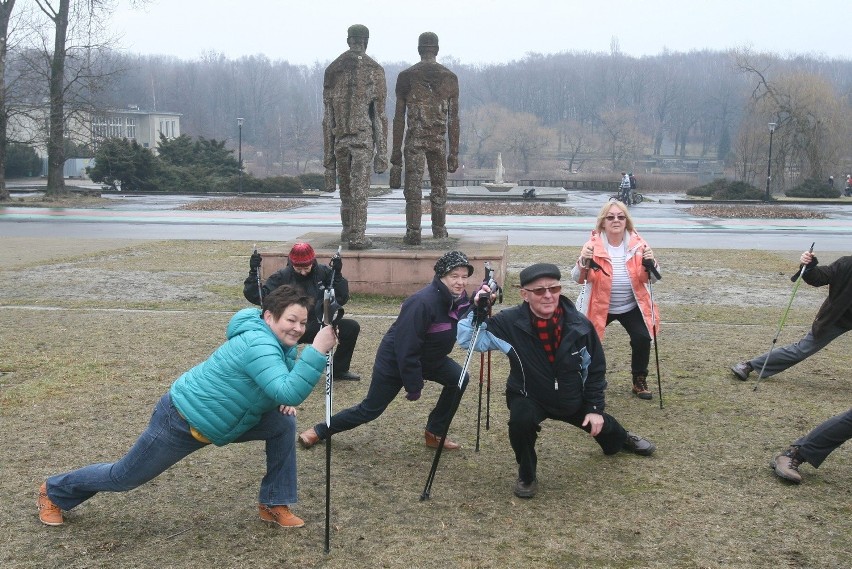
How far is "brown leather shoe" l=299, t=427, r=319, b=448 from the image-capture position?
6.62 metres

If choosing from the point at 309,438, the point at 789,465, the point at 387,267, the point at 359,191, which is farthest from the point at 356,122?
the point at 789,465

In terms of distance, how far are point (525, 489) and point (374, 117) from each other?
8.77 meters

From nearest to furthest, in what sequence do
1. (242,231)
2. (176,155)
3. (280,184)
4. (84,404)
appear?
(84,404)
(242,231)
(280,184)
(176,155)

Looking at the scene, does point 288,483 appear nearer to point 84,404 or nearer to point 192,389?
point 192,389

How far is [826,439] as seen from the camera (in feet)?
19.1

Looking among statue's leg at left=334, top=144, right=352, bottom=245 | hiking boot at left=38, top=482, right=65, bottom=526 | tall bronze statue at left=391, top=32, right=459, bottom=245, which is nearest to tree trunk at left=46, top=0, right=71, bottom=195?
statue's leg at left=334, top=144, right=352, bottom=245

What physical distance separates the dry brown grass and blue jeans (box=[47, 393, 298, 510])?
0.23 m

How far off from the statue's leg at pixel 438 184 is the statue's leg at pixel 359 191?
94cm

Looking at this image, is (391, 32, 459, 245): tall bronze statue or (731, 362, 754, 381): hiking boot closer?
(731, 362, 754, 381): hiking boot

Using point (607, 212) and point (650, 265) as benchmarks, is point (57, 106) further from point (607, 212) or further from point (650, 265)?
point (650, 265)

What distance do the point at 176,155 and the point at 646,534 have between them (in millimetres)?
51007

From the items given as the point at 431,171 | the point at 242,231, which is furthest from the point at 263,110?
the point at 431,171

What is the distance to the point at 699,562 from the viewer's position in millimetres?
4816

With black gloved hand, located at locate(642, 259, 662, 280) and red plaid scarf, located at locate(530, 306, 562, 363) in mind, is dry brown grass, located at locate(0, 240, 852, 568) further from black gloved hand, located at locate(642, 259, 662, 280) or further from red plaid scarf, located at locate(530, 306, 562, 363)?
black gloved hand, located at locate(642, 259, 662, 280)
